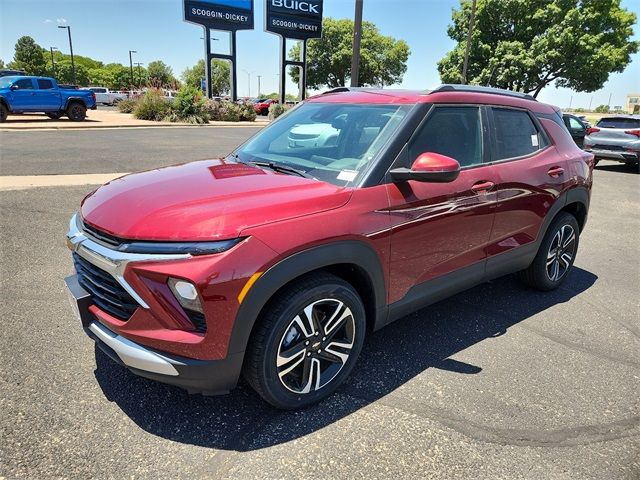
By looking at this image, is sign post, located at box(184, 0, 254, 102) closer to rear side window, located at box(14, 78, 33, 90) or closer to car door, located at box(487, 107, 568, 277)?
rear side window, located at box(14, 78, 33, 90)

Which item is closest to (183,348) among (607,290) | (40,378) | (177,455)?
(177,455)

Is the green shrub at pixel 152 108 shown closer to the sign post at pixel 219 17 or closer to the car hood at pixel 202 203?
the sign post at pixel 219 17

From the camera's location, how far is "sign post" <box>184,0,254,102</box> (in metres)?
27.6

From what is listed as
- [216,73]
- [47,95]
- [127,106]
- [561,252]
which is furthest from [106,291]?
[216,73]

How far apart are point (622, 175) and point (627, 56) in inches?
1031

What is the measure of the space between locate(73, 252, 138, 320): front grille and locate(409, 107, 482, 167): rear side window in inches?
72.8

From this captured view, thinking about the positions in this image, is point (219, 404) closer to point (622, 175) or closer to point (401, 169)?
point (401, 169)

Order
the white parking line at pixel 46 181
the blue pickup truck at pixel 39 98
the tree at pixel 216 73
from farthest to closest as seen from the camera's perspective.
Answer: the tree at pixel 216 73
the blue pickup truck at pixel 39 98
the white parking line at pixel 46 181

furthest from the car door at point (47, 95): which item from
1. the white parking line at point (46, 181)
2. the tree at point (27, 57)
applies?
the tree at point (27, 57)

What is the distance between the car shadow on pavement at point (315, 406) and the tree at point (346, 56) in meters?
60.0

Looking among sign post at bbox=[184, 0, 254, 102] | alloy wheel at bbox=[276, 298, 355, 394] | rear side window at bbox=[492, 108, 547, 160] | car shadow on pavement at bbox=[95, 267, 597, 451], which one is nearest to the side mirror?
alloy wheel at bbox=[276, 298, 355, 394]

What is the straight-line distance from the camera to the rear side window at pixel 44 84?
20.3 metres

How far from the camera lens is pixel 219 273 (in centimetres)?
205

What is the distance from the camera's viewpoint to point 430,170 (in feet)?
A: 8.66
